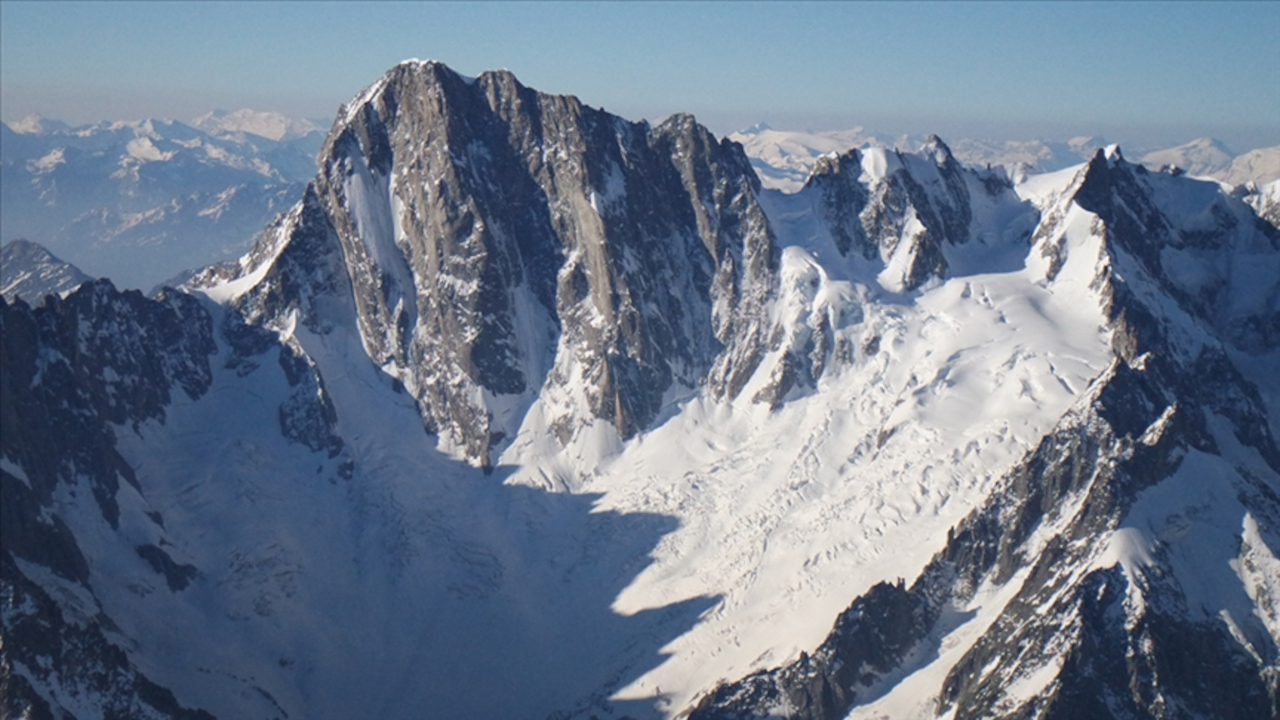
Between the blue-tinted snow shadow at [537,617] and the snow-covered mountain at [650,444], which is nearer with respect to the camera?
the snow-covered mountain at [650,444]

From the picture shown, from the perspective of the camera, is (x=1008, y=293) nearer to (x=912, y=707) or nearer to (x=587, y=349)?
(x=587, y=349)

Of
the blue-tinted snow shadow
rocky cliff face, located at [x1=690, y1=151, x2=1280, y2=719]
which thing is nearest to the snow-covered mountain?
rocky cliff face, located at [x1=690, y1=151, x2=1280, y2=719]

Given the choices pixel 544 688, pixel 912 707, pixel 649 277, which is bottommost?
pixel 544 688

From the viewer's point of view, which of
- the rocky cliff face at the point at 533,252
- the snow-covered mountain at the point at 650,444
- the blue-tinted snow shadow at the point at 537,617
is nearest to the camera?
the snow-covered mountain at the point at 650,444

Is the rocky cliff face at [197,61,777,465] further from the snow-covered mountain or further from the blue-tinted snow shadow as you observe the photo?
the blue-tinted snow shadow

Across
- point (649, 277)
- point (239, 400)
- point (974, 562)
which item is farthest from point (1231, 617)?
point (239, 400)

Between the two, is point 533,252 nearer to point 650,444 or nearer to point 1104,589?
point 650,444

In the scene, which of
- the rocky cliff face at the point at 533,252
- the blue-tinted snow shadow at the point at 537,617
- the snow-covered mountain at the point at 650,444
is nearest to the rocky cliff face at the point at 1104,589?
the snow-covered mountain at the point at 650,444

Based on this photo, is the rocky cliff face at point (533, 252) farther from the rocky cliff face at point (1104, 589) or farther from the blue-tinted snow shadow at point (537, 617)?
the rocky cliff face at point (1104, 589)

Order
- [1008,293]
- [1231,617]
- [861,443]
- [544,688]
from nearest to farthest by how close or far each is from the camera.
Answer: [1231,617], [544,688], [861,443], [1008,293]
